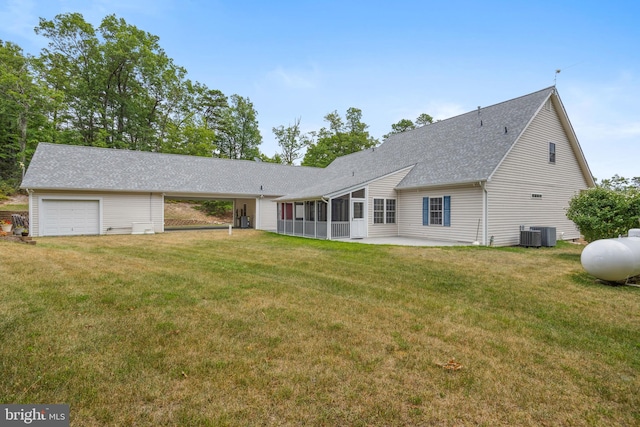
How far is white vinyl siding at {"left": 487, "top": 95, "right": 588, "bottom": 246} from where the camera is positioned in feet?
44.1

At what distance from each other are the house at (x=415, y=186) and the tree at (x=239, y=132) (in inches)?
802

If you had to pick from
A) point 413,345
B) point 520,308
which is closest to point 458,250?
point 520,308

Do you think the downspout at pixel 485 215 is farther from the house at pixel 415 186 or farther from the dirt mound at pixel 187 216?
the dirt mound at pixel 187 216

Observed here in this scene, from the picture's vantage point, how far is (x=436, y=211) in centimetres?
1507

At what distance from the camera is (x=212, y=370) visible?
2982 millimetres

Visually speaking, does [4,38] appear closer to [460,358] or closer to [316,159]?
[316,159]

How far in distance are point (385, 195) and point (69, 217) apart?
17196mm

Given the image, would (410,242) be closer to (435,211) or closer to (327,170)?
(435,211)

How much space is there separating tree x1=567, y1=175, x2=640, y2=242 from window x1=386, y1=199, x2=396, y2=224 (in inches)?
303

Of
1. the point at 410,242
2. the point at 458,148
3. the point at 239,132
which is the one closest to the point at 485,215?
the point at 410,242

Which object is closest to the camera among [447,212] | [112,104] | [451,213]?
[451,213]

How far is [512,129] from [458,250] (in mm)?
6759

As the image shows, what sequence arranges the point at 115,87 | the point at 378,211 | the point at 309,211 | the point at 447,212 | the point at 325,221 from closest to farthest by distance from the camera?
the point at 447,212 → the point at 325,221 → the point at 378,211 → the point at 309,211 → the point at 115,87

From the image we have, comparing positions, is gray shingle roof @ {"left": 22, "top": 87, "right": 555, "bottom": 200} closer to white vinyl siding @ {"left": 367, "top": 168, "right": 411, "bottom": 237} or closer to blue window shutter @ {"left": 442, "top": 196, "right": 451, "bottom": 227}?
white vinyl siding @ {"left": 367, "top": 168, "right": 411, "bottom": 237}
